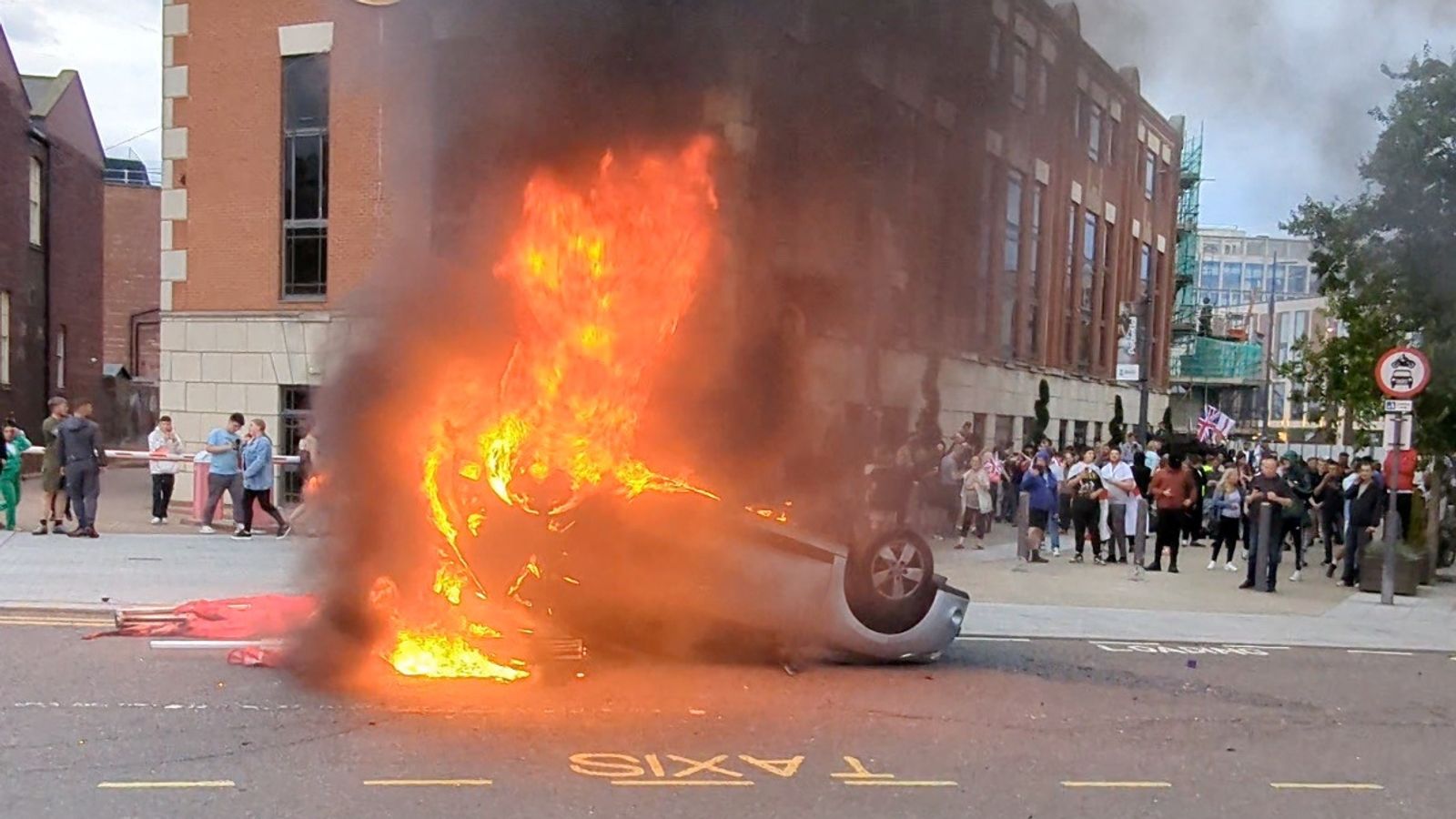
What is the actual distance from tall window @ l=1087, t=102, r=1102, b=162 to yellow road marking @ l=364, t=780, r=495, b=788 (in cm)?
543

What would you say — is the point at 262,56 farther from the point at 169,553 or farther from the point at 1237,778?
the point at 1237,778

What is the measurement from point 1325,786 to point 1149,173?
21.5ft

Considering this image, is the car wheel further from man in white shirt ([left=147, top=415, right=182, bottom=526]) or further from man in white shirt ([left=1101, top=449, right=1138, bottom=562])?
man in white shirt ([left=147, top=415, right=182, bottom=526])

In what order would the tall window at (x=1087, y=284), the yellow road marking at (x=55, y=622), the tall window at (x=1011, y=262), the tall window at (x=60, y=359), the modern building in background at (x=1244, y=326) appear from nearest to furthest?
the yellow road marking at (x=55, y=622), the tall window at (x=1011, y=262), the tall window at (x=1087, y=284), the modern building in background at (x=1244, y=326), the tall window at (x=60, y=359)

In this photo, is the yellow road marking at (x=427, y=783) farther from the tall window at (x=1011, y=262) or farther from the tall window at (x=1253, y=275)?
the tall window at (x=1253, y=275)

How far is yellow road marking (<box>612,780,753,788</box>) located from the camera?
4652mm

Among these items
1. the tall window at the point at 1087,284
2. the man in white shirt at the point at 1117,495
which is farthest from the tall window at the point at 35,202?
the man in white shirt at the point at 1117,495

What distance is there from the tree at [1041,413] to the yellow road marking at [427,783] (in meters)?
8.82

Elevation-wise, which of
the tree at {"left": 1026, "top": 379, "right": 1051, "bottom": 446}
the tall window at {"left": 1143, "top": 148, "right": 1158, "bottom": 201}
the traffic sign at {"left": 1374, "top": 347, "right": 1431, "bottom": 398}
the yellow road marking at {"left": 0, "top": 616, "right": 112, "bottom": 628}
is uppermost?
the tall window at {"left": 1143, "top": 148, "right": 1158, "bottom": 201}

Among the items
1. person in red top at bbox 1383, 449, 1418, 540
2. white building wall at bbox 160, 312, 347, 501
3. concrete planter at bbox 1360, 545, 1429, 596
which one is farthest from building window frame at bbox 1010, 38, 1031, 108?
white building wall at bbox 160, 312, 347, 501

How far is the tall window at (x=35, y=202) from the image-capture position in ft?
76.5

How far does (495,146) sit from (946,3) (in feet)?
9.55

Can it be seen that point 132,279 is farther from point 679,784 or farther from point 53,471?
point 679,784

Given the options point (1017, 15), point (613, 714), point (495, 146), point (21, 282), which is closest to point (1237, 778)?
point (613, 714)
